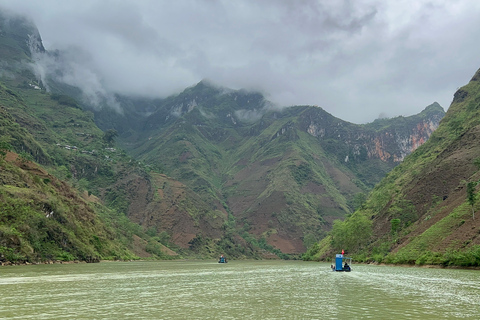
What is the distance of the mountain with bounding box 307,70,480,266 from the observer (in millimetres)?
80188

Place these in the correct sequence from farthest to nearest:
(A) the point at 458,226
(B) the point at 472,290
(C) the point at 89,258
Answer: (C) the point at 89,258, (A) the point at 458,226, (B) the point at 472,290

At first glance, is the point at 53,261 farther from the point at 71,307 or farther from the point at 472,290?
the point at 472,290

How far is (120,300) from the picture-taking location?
Answer: 3017 centimetres

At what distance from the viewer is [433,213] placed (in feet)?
347

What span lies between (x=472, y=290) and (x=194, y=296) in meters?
27.8

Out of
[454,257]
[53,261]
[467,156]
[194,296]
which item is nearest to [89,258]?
[53,261]

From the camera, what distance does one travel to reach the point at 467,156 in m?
117

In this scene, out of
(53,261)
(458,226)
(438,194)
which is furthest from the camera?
(438,194)

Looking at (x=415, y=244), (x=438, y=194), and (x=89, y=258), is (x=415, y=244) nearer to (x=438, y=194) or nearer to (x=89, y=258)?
(x=438, y=194)

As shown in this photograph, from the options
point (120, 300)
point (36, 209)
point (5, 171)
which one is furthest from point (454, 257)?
point (5, 171)

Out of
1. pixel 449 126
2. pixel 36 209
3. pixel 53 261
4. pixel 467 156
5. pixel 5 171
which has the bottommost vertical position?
pixel 53 261

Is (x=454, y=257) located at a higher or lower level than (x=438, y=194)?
lower

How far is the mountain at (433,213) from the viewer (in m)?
80.2

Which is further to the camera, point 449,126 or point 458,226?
point 449,126
